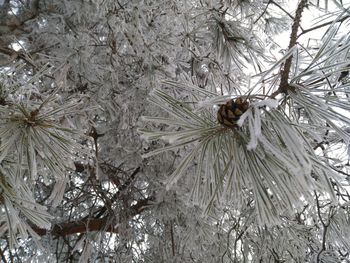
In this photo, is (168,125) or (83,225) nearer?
(168,125)

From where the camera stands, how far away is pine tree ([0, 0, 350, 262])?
0.75 m

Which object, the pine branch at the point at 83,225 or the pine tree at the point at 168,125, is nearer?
the pine tree at the point at 168,125

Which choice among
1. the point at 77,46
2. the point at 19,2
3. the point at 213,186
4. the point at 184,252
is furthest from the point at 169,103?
the point at 19,2

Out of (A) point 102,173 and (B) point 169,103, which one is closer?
(B) point 169,103

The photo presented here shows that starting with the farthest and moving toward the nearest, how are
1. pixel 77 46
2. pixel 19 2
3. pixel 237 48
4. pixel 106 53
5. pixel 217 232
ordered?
1. pixel 19 2
2. pixel 217 232
3. pixel 106 53
4. pixel 77 46
5. pixel 237 48

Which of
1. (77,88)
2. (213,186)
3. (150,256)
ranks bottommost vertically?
(213,186)

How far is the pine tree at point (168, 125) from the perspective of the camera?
0.75 meters

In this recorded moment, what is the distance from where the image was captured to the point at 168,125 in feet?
4.19

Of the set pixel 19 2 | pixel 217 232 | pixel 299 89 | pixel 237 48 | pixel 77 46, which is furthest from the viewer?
pixel 19 2

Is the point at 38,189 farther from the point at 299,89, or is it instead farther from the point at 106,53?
→ the point at 299,89

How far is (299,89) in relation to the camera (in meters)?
0.75

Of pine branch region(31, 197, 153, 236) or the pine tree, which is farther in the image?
pine branch region(31, 197, 153, 236)

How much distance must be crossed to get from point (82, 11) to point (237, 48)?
2.77ft

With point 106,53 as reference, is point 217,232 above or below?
below
